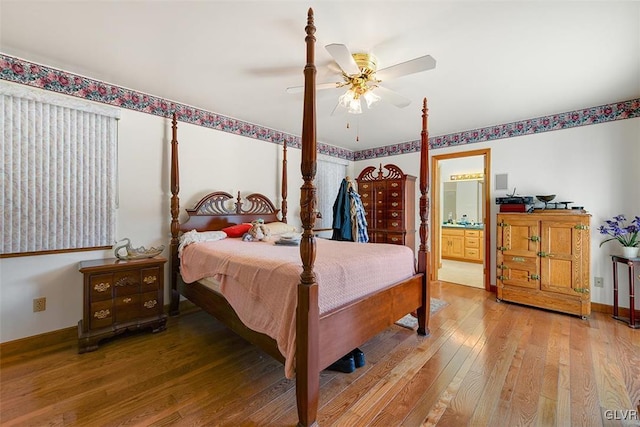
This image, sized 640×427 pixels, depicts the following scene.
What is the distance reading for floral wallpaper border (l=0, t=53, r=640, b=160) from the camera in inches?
91.3

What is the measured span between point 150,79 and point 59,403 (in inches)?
105

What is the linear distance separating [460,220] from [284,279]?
6.48 meters

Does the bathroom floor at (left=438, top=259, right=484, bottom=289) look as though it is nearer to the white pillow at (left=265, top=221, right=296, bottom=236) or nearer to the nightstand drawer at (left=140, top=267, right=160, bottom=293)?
the white pillow at (left=265, top=221, right=296, bottom=236)

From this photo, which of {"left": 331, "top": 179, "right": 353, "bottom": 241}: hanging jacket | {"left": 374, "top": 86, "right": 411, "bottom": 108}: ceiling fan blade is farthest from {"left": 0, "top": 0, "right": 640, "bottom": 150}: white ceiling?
{"left": 331, "top": 179, "right": 353, "bottom": 241}: hanging jacket

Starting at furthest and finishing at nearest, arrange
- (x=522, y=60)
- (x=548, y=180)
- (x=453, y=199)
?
(x=453, y=199) < (x=548, y=180) < (x=522, y=60)

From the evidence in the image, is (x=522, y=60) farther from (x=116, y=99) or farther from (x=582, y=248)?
(x=116, y=99)

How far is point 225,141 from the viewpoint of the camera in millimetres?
3590

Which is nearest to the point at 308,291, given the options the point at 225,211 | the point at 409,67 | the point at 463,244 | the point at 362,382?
the point at 362,382

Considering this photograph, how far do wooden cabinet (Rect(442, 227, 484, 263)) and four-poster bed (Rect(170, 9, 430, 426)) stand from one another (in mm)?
4203

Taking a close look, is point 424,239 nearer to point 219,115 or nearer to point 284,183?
point 284,183

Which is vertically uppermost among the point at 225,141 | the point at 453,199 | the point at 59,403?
the point at 225,141

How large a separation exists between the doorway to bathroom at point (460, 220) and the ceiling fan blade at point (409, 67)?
292 cm

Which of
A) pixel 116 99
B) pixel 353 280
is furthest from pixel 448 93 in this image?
pixel 116 99

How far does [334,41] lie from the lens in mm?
1969
